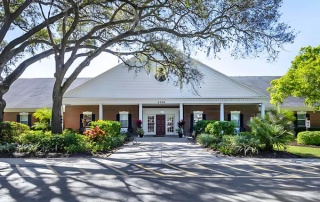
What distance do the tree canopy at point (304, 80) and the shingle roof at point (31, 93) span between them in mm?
20742

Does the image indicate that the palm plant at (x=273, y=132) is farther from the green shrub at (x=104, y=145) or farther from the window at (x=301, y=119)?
the window at (x=301, y=119)

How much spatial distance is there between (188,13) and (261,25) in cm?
377

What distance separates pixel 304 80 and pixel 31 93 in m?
26.4

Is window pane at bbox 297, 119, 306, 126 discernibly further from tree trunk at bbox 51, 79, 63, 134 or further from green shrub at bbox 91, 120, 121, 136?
tree trunk at bbox 51, 79, 63, 134

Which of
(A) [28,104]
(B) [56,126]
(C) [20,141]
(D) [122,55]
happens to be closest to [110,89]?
(D) [122,55]

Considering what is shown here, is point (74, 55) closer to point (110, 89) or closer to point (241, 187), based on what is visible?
point (110, 89)

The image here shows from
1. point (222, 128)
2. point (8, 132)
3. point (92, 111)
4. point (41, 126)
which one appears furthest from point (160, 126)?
point (8, 132)

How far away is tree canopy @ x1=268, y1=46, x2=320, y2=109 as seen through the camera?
64.5ft

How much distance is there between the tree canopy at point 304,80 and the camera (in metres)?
19.7

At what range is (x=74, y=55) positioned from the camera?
1856 cm

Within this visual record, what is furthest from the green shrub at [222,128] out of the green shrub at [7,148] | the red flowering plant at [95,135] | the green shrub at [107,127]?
the green shrub at [7,148]

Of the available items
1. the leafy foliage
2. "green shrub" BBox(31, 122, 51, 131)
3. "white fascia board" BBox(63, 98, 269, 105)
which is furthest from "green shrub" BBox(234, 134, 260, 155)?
the leafy foliage

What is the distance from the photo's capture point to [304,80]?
65.4 ft

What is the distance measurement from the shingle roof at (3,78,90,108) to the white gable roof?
4941 mm
